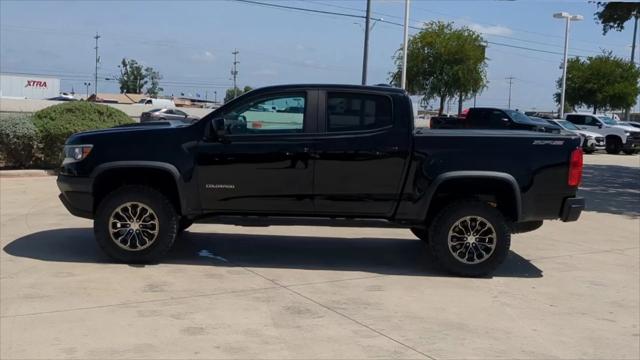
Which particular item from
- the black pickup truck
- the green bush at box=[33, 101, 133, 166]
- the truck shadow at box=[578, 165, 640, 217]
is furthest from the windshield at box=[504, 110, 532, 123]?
the black pickup truck

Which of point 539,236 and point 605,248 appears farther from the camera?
point 539,236

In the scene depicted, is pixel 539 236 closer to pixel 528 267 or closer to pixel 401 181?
pixel 528 267

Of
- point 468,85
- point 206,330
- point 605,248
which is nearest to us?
point 206,330

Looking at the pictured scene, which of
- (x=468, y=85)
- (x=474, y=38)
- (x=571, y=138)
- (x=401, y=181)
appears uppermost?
(x=474, y=38)

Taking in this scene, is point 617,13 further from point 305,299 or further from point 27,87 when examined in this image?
point 27,87

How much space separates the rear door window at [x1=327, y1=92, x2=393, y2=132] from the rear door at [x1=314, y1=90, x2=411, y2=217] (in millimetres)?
42

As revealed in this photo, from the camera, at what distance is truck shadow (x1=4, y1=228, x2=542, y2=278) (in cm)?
727

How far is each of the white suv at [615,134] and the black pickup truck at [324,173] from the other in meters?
28.3

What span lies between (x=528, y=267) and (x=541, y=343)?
259cm

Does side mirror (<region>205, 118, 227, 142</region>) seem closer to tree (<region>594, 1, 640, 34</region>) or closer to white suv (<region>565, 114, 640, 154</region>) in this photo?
tree (<region>594, 1, 640, 34</region>)

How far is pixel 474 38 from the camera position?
44844 millimetres

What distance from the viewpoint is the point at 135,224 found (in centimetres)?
698

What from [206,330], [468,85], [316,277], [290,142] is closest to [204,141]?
[290,142]

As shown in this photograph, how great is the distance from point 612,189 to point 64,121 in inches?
506
